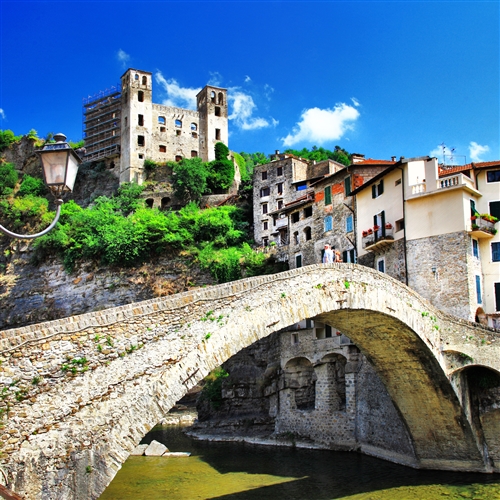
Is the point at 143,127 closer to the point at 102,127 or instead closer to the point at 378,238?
the point at 102,127

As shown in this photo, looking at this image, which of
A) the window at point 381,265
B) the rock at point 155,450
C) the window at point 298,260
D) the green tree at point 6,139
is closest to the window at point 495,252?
the window at point 381,265

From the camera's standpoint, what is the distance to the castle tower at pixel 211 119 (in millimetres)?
60656

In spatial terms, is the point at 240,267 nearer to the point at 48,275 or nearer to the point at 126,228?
the point at 126,228

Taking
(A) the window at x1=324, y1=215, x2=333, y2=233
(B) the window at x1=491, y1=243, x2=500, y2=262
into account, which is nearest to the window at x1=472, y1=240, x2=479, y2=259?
(B) the window at x1=491, y1=243, x2=500, y2=262

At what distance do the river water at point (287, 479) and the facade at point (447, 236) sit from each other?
6815 millimetres

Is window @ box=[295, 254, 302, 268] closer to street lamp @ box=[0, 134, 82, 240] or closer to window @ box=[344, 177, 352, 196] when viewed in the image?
window @ box=[344, 177, 352, 196]

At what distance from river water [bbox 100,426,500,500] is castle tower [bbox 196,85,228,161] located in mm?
39454

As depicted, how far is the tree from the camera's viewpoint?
52500 mm

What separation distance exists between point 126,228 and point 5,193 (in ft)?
66.3

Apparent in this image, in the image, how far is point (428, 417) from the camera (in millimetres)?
20641

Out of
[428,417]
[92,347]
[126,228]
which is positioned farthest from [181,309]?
[126,228]

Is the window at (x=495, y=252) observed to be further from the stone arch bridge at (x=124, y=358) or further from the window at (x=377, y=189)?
the stone arch bridge at (x=124, y=358)

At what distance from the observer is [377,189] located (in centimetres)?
2812

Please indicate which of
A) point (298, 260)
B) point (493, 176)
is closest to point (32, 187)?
point (298, 260)
